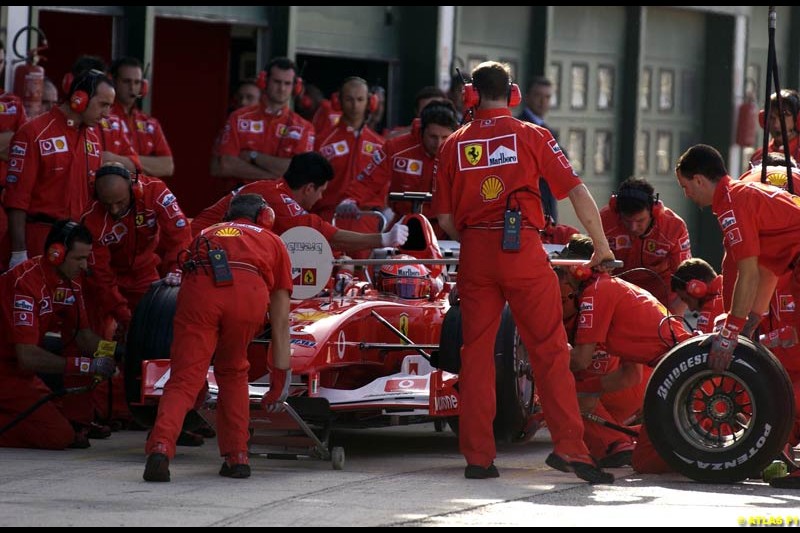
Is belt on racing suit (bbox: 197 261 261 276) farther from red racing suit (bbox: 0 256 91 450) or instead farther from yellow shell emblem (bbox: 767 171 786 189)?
yellow shell emblem (bbox: 767 171 786 189)

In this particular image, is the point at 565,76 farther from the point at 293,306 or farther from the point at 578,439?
the point at 578,439

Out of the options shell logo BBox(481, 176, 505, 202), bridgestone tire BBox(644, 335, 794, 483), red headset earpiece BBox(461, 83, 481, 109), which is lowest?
bridgestone tire BBox(644, 335, 794, 483)

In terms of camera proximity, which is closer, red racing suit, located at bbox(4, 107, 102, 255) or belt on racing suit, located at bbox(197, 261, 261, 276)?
belt on racing suit, located at bbox(197, 261, 261, 276)

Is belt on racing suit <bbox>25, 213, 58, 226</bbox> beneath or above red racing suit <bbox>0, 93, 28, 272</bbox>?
beneath

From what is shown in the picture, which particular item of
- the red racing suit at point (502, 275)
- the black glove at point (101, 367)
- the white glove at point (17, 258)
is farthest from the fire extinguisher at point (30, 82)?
the red racing suit at point (502, 275)

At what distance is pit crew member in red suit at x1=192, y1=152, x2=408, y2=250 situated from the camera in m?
9.52

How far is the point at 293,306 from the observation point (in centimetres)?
932

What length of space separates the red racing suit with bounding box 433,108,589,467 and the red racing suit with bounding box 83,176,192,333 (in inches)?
102

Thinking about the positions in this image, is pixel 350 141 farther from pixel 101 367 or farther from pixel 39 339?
pixel 101 367

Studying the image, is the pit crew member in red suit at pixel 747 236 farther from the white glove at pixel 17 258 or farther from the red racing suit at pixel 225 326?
the white glove at pixel 17 258

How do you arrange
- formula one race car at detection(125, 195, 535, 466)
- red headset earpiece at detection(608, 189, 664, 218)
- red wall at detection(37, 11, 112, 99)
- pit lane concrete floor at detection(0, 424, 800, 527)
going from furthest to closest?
1. red wall at detection(37, 11, 112, 99)
2. red headset earpiece at detection(608, 189, 664, 218)
3. formula one race car at detection(125, 195, 535, 466)
4. pit lane concrete floor at detection(0, 424, 800, 527)

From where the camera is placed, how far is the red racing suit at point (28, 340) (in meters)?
9.06

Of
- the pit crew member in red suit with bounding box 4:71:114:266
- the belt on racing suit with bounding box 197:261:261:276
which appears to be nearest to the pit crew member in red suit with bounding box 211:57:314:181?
the pit crew member in red suit with bounding box 4:71:114:266

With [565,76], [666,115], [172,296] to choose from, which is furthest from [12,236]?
[666,115]
